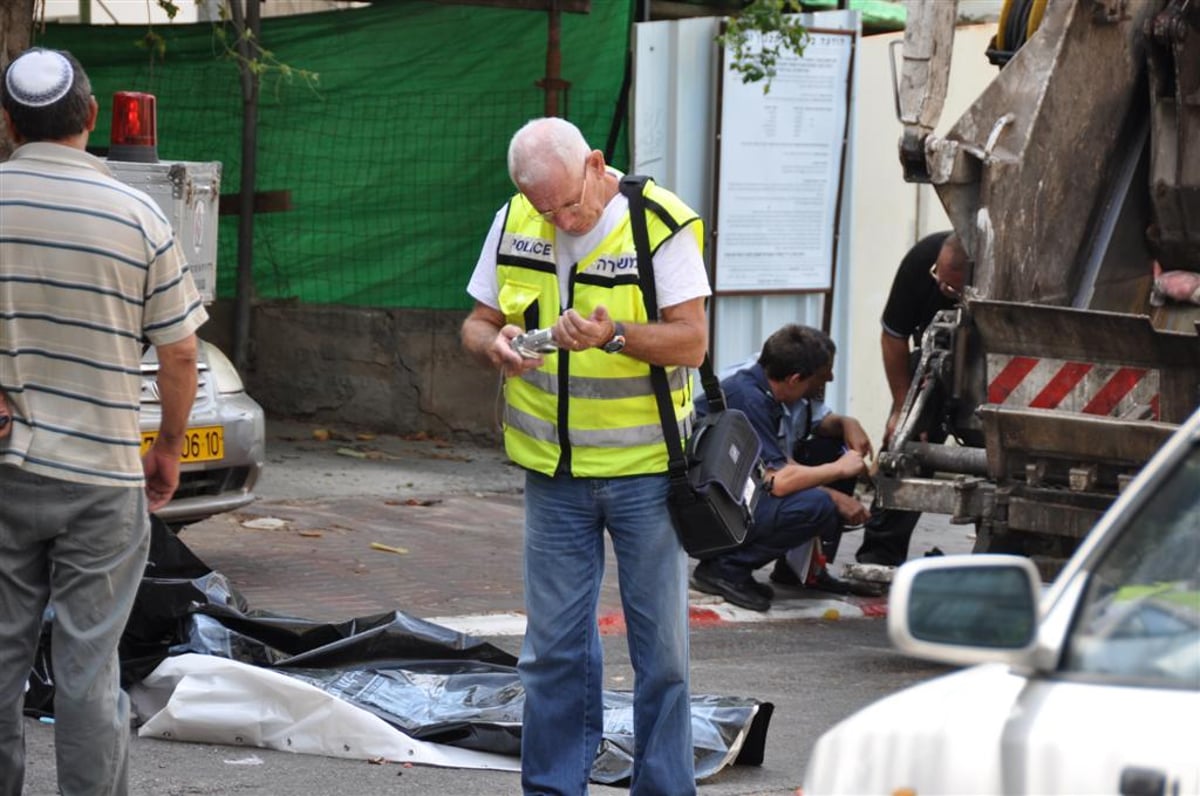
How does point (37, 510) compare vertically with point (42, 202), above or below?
below

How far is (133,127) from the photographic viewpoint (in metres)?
6.74

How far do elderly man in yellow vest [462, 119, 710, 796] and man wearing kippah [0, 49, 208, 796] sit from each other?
83 cm

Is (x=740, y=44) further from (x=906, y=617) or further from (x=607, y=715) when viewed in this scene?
(x=906, y=617)

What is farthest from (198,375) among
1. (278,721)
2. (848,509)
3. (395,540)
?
(848,509)

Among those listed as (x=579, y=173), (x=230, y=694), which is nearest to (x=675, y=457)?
(x=579, y=173)

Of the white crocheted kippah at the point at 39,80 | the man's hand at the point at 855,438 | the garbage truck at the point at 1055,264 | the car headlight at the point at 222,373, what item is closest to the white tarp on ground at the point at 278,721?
the white crocheted kippah at the point at 39,80

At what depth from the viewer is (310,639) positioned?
20.2ft

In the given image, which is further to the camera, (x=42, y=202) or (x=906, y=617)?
(x=42, y=202)

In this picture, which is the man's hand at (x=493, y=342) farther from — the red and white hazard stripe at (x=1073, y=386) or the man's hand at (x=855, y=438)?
the man's hand at (x=855, y=438)

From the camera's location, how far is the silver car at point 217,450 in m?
7.54

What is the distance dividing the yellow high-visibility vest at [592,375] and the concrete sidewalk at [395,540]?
2772 millimetres

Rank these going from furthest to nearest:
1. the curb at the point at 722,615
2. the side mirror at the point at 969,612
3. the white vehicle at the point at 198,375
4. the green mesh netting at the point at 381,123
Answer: the green mesh netting at the point at 381,123 < the curb at the point at 722,615 < the white vehicle at the point at 198,375 < the side mirror at the point at 969,612

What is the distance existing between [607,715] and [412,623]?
2.72 feet

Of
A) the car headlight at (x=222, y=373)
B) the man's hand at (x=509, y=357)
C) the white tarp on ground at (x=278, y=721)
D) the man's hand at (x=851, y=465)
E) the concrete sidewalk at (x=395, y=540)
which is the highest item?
the man's hand at (x=509, y=357)
